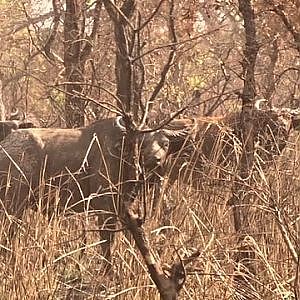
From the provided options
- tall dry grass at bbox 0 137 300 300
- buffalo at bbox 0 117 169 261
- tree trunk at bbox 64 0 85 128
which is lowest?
tall dry grass at bbox 0 137 300 300

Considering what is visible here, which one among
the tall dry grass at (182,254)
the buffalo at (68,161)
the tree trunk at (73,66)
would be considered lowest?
the tall dry grass at (182,254)

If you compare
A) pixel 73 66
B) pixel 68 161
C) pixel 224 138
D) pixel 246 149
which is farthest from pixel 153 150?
pixel 73 66

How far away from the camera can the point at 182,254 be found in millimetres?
3803

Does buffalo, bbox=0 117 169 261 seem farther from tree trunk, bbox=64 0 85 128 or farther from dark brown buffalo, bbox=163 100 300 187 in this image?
tree trunk, bbox=64 0 85 128

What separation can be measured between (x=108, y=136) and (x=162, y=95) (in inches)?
139

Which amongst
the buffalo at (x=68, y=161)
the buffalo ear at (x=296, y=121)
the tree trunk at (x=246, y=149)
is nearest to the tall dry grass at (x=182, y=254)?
the tree trunk at (x=246, y=149)

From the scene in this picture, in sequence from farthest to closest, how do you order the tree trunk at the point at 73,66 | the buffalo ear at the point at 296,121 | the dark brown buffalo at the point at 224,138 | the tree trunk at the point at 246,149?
the tree trunk at the point at 73,66 → the buffalo ear at the point at 296,121 → the dark brown buffalo at the point at 224,138 → the tree trunk at the point at 246,149

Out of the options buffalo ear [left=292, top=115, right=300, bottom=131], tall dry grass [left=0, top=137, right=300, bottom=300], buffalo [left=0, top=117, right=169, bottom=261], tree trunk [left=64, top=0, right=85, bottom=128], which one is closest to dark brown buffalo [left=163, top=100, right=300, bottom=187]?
buffalo ear [left=292, top=115, right=300, bottom=131]

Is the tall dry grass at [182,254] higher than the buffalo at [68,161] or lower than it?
lower

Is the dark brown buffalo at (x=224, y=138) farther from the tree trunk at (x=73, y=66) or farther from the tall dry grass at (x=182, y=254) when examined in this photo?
the tree trunk at (x=73, y=66)

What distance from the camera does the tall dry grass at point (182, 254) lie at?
348cm

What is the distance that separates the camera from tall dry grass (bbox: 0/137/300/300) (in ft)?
11.4

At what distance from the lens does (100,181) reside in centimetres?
541

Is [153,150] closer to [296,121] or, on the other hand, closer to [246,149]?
[246,149]
